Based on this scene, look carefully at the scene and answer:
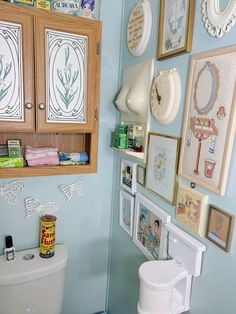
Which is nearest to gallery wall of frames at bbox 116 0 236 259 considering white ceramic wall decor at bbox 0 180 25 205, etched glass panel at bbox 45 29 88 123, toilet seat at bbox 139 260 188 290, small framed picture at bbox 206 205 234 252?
small framed picture at bbox 206 205 234 252

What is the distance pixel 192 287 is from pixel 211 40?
0.77 meters

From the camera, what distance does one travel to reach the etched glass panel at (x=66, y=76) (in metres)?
0.95

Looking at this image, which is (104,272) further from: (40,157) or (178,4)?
(178,4)

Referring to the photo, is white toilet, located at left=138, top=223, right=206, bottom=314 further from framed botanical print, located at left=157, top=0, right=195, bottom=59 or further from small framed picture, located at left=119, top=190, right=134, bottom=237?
framed botanical print, located at left=157, top=0, right=195, bottom=59

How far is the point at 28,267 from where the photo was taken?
1107 mm

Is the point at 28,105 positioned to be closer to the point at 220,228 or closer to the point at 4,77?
the point at 4,77

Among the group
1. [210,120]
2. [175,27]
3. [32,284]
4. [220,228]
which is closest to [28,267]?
[32,284]

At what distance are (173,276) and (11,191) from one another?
79cm

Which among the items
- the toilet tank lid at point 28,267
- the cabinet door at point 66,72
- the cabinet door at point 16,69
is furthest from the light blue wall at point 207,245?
the cabinet door at point 16,69

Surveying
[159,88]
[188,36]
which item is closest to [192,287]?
[159,88]

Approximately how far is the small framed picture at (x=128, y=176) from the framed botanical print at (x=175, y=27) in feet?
1.60

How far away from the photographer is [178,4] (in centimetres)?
81

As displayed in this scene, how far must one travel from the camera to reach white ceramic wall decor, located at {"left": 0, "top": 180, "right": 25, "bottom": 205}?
114 centimetres

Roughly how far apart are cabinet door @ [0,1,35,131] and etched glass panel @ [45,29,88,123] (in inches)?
2.6
